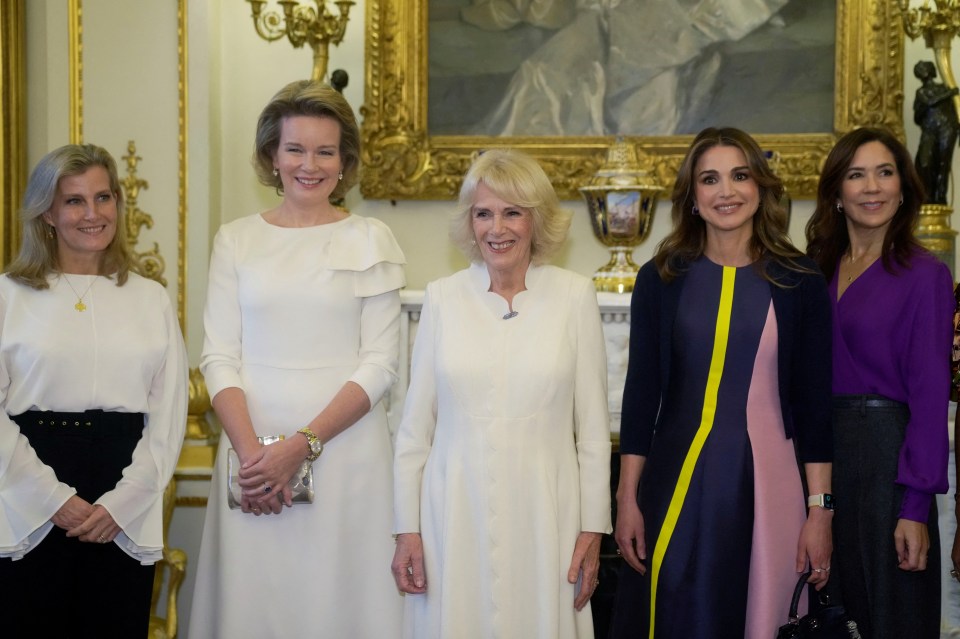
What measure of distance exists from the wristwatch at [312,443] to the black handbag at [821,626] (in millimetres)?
1210

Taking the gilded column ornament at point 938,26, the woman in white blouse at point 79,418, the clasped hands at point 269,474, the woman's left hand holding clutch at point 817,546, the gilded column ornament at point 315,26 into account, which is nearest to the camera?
the woman's left hand holding clutch at point 817,546

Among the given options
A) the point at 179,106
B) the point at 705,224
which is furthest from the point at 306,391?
the point at 179,106

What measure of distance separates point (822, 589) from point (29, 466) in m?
2.03

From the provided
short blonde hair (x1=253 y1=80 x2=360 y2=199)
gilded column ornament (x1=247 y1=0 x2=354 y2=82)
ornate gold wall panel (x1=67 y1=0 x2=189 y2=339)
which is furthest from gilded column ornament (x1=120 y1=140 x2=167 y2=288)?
short blonde hair (x1=253 y1=80 x2=360 y2=199)

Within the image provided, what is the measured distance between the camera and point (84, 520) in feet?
9.66

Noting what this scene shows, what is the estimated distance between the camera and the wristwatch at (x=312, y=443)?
9.37 ft

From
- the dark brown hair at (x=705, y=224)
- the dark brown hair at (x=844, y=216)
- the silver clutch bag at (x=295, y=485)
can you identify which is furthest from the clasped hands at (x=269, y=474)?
the dark brown hair at (x=844, y=216)

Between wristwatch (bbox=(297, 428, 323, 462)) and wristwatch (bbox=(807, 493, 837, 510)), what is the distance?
Result: 1.24m

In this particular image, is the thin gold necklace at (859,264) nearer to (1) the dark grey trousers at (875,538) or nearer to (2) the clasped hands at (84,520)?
(1) the dark grey trousers at (875,538)

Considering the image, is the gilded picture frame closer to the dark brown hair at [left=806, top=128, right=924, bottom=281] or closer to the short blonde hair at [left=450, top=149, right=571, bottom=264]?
the dark brown hair at [left=806, top=128, right=924, bottom=281]

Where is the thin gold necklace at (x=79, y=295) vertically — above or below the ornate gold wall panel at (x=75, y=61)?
below

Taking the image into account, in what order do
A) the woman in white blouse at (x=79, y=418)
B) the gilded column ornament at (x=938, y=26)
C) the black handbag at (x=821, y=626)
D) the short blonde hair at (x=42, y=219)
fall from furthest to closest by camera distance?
1. the gilded column ornament at (x=938, y=26)
2. the short blonde hair at (x=42, y=219)
3. the woman in white blouse at (x=79, y=418)
4. the black handbag at (x=821, y=626)

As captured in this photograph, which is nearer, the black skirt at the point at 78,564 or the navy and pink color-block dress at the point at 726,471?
the navy and pink color-block dress at the point at 726,471

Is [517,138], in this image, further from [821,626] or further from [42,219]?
[821,626]
